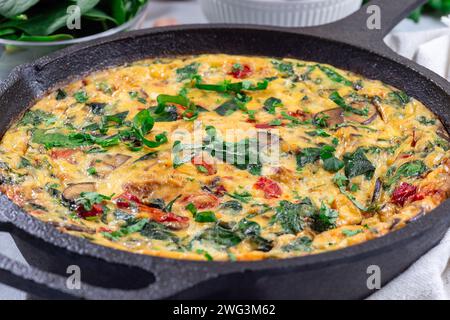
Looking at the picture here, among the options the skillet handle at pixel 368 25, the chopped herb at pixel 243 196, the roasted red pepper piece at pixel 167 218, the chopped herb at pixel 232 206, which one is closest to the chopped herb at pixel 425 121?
the skillet handle at pixel 368 25

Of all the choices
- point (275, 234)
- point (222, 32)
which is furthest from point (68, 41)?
point (275, 234)

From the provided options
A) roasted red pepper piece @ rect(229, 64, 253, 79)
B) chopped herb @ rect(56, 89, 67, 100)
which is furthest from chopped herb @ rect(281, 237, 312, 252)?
chopped herb @ rect(56, 89, 67, 100)

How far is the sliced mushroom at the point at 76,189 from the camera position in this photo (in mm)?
3832

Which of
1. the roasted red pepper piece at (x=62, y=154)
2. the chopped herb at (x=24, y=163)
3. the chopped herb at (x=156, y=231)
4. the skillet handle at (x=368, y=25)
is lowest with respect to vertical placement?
the chopped herb at (x=156, y=231)

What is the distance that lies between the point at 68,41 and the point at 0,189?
7.48 ft

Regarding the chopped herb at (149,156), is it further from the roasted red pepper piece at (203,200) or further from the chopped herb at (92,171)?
the roasted red pepper piece at (203,200)

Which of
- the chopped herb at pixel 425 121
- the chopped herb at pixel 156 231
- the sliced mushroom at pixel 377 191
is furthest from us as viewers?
the chopped herb at pixel 425 121

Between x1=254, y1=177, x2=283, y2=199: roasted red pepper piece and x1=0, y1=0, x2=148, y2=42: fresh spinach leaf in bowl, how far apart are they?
2.65 m

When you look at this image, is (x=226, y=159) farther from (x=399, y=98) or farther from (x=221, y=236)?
(x=399, y=98)

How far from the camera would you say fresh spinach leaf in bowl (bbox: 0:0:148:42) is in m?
5.82

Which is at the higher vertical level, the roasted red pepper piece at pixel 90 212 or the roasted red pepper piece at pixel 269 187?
the roasted red pepper piece at pixel 269 187

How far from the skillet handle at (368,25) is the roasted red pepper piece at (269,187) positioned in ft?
5.20
